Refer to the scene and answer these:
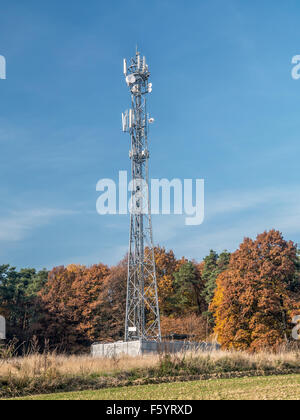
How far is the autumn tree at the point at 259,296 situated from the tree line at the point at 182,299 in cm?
7

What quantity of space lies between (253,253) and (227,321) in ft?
18.2

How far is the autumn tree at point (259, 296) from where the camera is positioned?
32.5 metres

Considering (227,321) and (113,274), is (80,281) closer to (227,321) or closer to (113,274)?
(113,274)

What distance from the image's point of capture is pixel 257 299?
33.2 m

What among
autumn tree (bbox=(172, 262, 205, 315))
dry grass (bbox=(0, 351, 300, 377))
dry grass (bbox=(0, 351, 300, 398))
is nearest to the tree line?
autumn tree (bbox=(172, 262, 205, 315))

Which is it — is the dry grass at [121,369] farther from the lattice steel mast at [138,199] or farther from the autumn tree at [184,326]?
the autumn tree at [184,326]

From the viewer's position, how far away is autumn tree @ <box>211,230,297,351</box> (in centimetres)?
3254

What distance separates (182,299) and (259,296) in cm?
1508

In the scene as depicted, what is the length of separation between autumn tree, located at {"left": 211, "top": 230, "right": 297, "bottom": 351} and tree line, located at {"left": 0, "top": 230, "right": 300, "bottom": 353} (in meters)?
0.07

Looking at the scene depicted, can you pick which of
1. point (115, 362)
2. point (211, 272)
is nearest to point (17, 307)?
point (211, 272)

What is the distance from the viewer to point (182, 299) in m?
47.2
